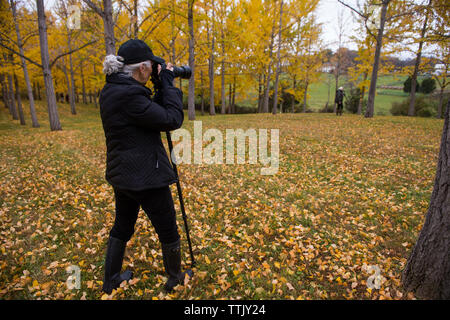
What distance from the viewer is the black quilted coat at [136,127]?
69.3 inches

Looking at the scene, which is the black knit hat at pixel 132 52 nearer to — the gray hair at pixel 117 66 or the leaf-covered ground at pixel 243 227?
the gray hair at pixel 117 66

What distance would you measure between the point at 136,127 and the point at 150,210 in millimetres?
732

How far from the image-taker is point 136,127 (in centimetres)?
185

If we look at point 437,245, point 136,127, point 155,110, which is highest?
point 155,110

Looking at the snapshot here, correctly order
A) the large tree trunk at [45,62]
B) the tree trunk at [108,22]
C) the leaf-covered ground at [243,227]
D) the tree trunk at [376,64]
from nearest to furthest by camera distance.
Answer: the leaf-covered ground at [243,227], the tree trunk at [108,22], the large tree trunk at [45,62], the tree trunk at [376,64]

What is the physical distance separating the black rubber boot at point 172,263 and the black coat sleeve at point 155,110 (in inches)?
46.6

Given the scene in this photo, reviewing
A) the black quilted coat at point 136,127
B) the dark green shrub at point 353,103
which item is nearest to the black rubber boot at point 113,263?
the black quilted coat at point 136,127

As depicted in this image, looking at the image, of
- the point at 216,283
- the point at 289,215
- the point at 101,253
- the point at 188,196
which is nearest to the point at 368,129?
the point at 289,215

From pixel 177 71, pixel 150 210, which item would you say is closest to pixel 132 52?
pixel 177 71

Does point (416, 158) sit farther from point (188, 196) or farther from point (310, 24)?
point (310, 24)

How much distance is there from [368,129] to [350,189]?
6.95 m

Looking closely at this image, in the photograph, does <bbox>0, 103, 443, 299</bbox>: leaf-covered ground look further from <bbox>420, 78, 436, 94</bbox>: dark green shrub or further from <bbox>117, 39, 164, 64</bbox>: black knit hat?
<bbox>420, 78, 436, 94</bbox>: dark green shrub

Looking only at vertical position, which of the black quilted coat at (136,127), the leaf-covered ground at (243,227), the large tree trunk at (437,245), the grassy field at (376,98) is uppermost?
the grassy field at (376,98)

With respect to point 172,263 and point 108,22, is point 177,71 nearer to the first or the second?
point 172,263
